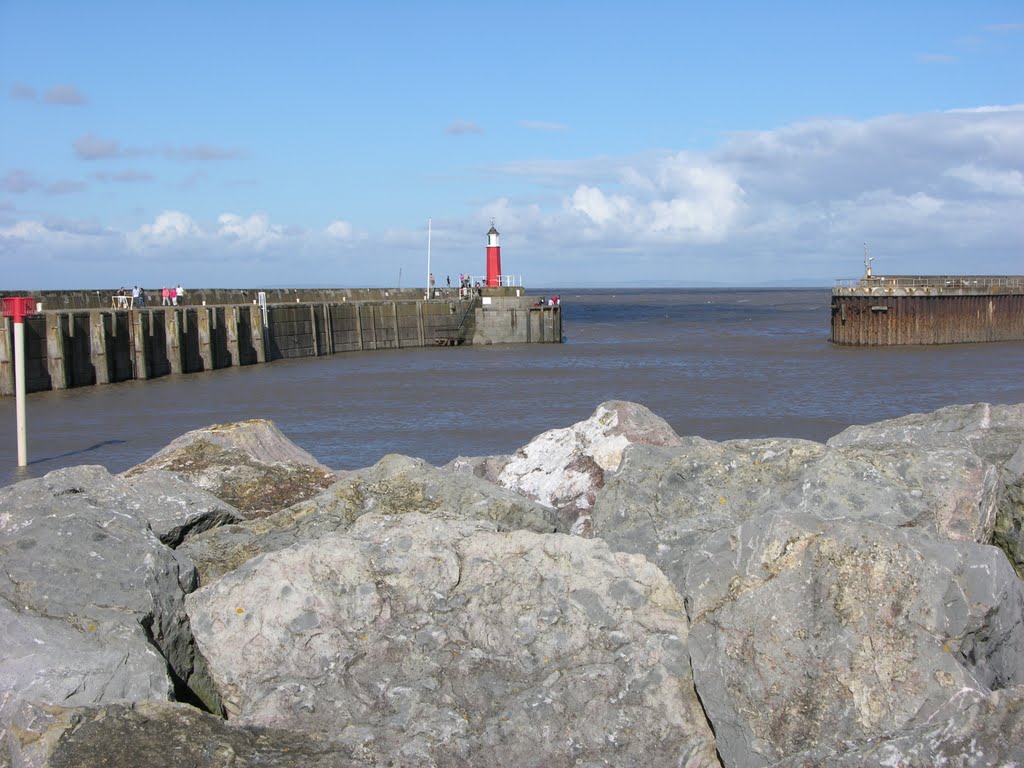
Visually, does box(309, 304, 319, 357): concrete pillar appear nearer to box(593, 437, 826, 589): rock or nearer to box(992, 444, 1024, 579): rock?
box(593, 437, 826, 589): rock

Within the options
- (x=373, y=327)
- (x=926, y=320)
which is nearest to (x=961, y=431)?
(x=373, y=327)

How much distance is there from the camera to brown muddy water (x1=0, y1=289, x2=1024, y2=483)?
1853cm

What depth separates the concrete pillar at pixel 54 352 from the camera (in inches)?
989

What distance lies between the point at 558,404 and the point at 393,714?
65.3 ft

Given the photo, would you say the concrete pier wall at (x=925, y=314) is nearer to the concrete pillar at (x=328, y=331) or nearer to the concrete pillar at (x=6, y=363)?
the concrete pillar at (x=328, y=331)

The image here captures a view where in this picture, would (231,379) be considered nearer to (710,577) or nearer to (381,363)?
(381,363)

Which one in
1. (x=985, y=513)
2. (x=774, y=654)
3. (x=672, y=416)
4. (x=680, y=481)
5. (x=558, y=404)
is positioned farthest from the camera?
(x=558, y=404)

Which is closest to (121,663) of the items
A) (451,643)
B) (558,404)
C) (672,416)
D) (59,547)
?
(59,547)

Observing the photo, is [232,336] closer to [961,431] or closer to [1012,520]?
[961,431]

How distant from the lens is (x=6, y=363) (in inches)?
926

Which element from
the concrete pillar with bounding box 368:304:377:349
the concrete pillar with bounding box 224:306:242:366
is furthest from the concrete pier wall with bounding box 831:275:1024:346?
the concrete pillar with bounding box 224:306:242:366

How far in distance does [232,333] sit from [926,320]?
2629 centimetres

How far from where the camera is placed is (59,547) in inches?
183

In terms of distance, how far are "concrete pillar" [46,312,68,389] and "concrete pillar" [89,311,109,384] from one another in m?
1.51
